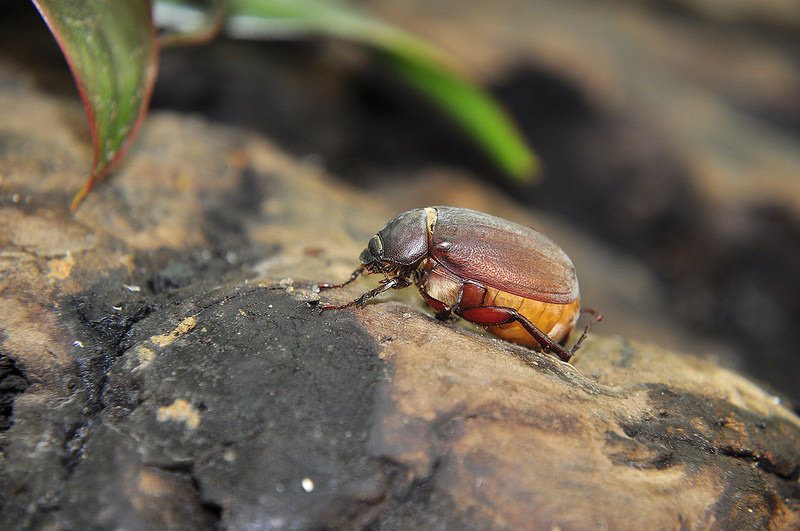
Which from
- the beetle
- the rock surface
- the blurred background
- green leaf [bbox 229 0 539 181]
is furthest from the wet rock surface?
the blurred background

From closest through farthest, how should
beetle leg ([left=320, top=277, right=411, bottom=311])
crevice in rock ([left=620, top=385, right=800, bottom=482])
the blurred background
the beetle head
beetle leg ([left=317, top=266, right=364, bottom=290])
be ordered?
crevice in rock ([left=620, top=385, right=800, bottom=482])
beetle leg ([left=320, top=277, right=411, bottom=311])
beetle leg ([left=317, top=266, right=364, bottom=290])
the beetle head
the blurred background

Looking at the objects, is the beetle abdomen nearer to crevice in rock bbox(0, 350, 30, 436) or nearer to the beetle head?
the beetle head

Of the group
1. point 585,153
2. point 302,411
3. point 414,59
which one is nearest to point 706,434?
point 302,411

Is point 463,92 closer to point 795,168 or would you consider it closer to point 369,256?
point 369,256

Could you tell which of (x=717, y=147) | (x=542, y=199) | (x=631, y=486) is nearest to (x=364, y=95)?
(x=542, y=199)

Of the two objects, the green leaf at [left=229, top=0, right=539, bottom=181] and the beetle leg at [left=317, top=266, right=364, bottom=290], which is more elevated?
the green leaf at [left=229, top=0, right=539, bottom=181]

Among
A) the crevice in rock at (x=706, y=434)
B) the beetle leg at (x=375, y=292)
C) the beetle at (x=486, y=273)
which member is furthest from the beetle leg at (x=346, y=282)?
the crevice in rock at (x=706, y=434)

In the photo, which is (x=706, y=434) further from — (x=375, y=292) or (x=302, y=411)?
(x=302, y=411)
